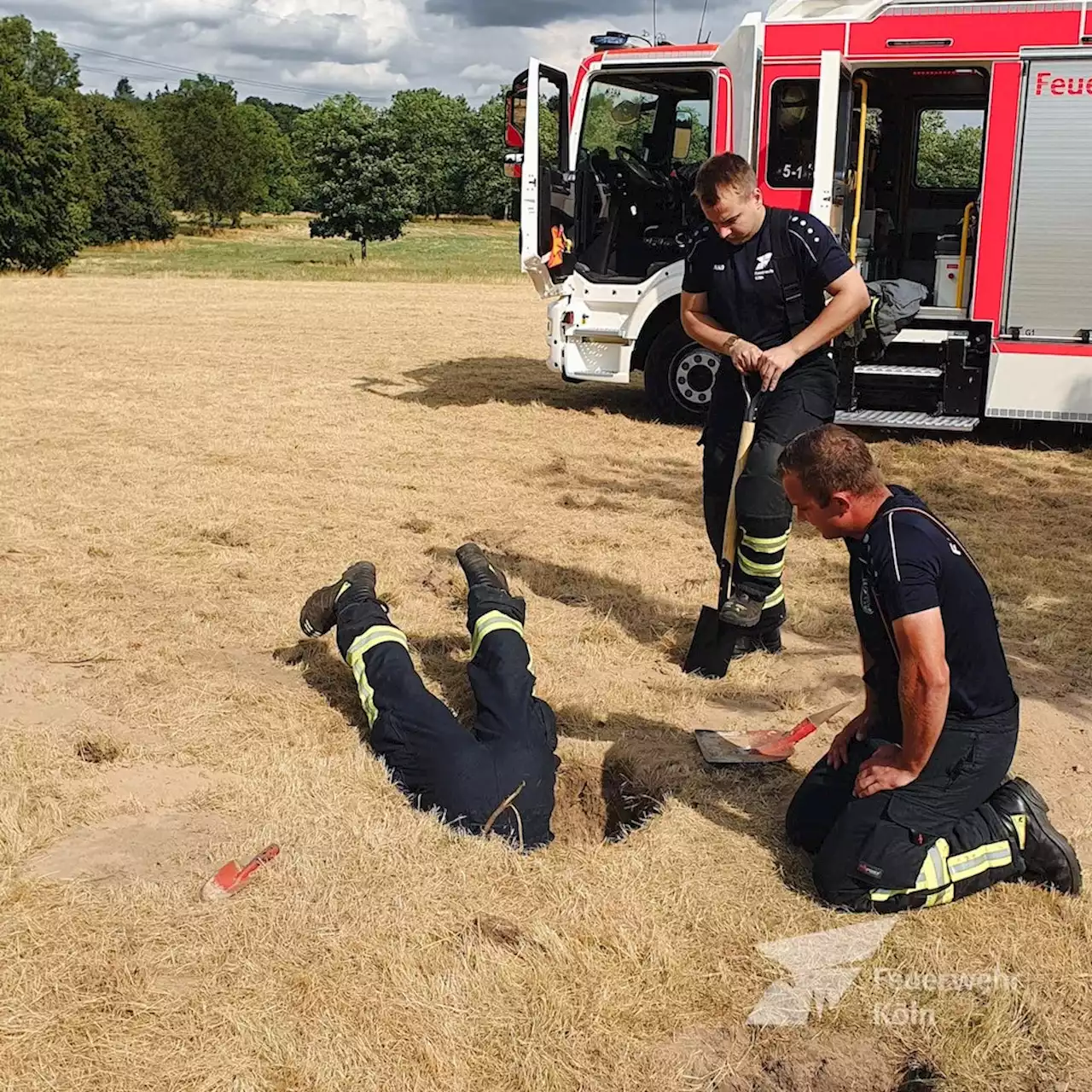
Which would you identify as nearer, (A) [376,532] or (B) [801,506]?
(B) [801,506]

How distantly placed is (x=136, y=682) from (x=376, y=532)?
2410 mm

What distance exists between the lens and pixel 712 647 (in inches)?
194

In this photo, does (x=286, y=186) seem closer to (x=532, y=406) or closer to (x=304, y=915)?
(x=532, y=406)

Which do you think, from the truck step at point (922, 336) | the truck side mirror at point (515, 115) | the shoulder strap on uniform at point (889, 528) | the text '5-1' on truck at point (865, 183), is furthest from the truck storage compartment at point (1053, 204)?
the shoulder strap on uniform at point (889, 528)

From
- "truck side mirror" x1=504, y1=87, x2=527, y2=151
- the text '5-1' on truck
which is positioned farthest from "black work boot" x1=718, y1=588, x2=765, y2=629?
"truck side mirror" x1=504, y1=87, x2=527, y2=151

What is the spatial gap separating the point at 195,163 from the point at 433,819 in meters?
77.9

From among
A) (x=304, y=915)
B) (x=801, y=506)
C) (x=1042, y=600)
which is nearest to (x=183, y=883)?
(x=304, y=915)

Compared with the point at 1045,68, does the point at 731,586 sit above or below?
below

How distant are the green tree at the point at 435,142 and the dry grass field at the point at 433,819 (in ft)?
148

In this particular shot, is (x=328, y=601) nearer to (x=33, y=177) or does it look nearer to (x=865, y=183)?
(x=865, y=183)

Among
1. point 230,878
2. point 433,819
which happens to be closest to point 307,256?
point 433,819

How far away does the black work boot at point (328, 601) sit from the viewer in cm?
479

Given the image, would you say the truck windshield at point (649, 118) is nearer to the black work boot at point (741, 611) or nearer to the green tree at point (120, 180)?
the black work boot at point (741, 611)

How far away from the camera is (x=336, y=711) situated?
4523mm
